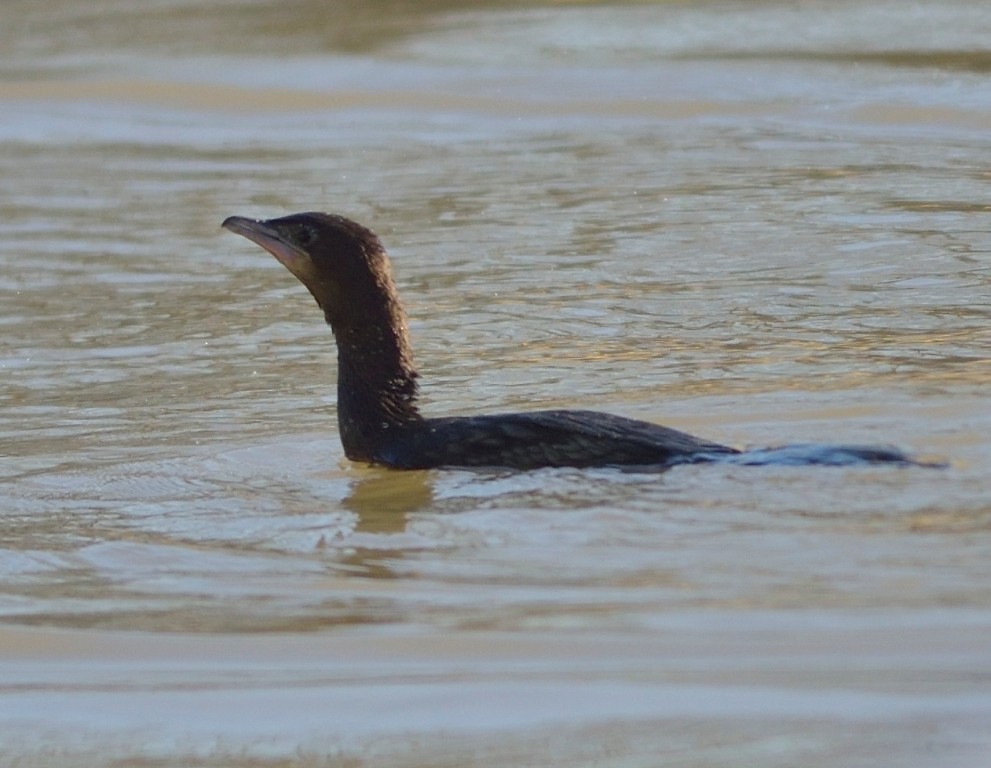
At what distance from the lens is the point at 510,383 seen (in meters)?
9.09

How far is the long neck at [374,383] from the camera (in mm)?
7863

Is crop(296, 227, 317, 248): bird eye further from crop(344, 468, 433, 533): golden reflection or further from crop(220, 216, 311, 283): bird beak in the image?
crop(344, 468, 433, 533): golden reflection

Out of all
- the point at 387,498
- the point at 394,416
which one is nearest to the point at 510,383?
the point at 394,416

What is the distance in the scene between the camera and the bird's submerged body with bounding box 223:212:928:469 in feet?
23.6

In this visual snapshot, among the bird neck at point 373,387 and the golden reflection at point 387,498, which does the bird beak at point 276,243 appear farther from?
the golden reflection at point 387,498

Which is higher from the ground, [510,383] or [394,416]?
[394,416]

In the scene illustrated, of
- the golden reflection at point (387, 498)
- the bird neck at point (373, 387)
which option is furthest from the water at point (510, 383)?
the bird neck at point (373, 387)

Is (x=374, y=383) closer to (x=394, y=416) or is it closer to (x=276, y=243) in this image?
(x=394, y=416)

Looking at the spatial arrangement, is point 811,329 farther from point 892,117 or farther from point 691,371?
point 892,117

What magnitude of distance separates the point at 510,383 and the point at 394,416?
124 centimetres

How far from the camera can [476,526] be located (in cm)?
676

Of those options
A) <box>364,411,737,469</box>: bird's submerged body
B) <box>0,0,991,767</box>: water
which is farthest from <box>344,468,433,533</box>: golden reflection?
<box>364,411,737,469</box>: bird's submerged body

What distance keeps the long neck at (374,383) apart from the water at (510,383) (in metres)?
0.16

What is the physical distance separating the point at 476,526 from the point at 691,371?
7.62ft
